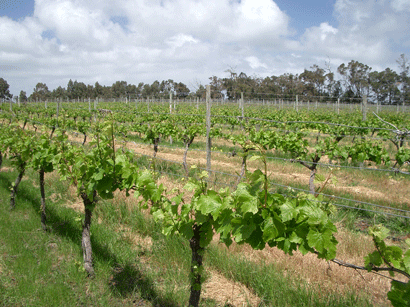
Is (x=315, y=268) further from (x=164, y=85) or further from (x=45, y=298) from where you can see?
(x=164, y=85)

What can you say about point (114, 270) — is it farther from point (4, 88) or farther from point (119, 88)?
point (4, 88)

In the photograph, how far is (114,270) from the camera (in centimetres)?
330

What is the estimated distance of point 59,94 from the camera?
259ft

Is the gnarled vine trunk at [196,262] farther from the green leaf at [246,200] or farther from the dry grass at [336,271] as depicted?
the dry grass at [336,271]

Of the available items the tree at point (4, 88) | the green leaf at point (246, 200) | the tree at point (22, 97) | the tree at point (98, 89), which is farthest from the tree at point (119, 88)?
the green leaf at point (246, 200)

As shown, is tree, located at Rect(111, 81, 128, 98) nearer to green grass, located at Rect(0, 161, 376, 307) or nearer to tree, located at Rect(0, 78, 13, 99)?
tree, located at Rect(0, 78, 13, 99)

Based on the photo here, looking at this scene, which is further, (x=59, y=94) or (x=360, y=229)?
(x=59, y=94)

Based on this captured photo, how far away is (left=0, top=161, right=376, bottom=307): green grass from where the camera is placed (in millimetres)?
2758

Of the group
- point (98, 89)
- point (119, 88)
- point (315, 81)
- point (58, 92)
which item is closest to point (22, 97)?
point (58, 92)

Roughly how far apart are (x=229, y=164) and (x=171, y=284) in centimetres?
635

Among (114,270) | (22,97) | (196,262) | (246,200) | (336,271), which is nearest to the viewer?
(246,200)

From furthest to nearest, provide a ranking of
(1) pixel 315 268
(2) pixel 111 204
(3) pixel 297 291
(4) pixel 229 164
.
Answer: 1. (4) pixel 229 164
2. (2) pixel 111 204
3. (1) pixel 315 268
4. (3) pixel 297 291

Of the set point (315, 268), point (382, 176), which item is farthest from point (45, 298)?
point (382, 176)

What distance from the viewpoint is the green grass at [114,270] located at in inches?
109
